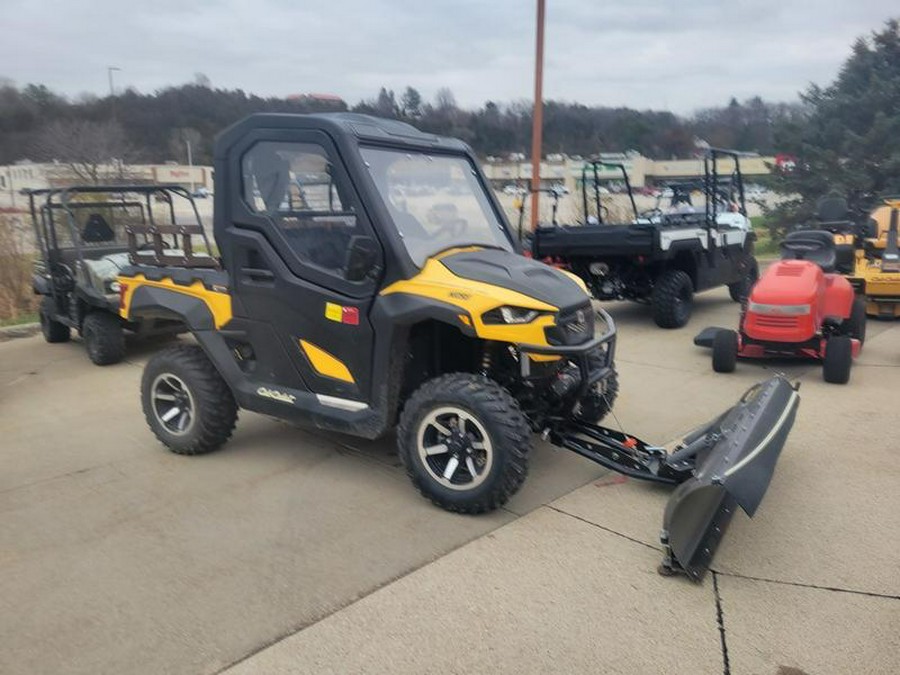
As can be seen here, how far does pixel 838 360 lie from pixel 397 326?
4.37 metres

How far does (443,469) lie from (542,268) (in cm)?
130

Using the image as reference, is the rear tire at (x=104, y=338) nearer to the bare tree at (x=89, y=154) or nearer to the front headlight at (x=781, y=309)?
the front headlight at (x=781, y=309)

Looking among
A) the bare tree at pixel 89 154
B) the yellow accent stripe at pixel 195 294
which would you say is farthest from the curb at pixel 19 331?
the bare tree at pixel 89 154

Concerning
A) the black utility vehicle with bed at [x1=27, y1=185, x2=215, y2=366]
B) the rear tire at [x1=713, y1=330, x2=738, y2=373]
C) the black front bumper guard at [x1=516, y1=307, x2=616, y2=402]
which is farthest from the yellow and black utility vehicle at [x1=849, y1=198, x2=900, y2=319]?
the black utility vehicle with bed at [x1=27, y1=185, x2=215, y2=366]

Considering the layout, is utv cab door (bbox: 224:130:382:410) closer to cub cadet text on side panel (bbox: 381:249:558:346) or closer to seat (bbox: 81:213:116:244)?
cub cadet text on side panel (bbox: 381:249:558:346)

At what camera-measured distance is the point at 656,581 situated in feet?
10.5

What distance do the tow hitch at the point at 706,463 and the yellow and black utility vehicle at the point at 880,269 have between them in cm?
571

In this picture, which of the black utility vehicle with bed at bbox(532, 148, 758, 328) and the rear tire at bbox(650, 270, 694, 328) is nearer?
the black utility vehicle with bed at bbox(532, 148, 758, 328)

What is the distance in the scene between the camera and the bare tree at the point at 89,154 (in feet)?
51.6

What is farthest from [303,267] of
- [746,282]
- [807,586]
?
[746,282]

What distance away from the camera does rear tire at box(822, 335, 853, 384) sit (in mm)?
6250

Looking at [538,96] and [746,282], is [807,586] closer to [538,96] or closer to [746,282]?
[746,282]

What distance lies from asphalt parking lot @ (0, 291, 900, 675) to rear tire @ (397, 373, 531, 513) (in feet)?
0.58

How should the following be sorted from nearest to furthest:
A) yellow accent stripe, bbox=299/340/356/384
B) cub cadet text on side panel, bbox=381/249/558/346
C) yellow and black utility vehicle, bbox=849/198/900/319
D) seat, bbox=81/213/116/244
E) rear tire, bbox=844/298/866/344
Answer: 1. cub cadet text on side panel, bbox=381/249/558/346
2. yellow accent stripe, bbox=299/340/356/384
3. rear tire, bbox=844/298/866/344
4. seat, bbox=81/213/116/244
5. yellow and black utility vehicle, bbox=849/198/900/319
